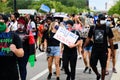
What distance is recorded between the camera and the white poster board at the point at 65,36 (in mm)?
11000

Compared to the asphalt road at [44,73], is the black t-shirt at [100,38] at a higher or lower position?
higher

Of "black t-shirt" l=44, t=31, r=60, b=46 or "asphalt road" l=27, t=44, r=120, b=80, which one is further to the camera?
"asphalt road" l=27, t=44, r=120, b=80

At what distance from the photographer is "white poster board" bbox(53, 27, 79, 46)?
1100 centimetres

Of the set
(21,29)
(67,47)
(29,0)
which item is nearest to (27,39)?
(21,29)

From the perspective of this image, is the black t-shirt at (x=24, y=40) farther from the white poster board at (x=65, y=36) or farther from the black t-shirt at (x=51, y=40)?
the black t-shirt at (x=51, y=40)

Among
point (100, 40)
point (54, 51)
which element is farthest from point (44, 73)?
point (100, 40)

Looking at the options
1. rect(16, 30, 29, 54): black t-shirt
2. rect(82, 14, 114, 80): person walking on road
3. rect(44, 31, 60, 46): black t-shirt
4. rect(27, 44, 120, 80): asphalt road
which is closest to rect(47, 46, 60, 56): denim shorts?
rect(44, 31, 60, 46): black t-shirt

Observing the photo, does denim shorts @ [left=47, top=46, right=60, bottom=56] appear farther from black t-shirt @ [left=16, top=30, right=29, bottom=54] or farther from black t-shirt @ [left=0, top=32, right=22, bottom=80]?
black t-shirt @ [left=0, top=32, right=22, bottom=80]

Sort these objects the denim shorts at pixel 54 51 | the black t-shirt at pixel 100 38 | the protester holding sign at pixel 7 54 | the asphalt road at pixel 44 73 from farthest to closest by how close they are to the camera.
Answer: the asphalt road at pixel 44 73, the denim shorts at pixel 54 51, the black t-shirt at pixel 100 38, the protester holding sign at pixel 7 54

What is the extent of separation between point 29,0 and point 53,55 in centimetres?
12032

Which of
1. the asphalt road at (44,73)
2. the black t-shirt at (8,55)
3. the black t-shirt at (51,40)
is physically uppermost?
the black t-shirt at (8,55)

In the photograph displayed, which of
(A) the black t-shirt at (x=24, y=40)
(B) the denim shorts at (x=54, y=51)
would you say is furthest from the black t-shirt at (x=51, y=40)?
(A) the black t-shirt at (x=24, y=40)

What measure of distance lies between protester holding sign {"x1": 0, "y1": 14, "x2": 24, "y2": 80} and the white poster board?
4.08 m

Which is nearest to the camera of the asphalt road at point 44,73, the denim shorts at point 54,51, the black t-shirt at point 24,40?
the black t-shirt at point 24,40
